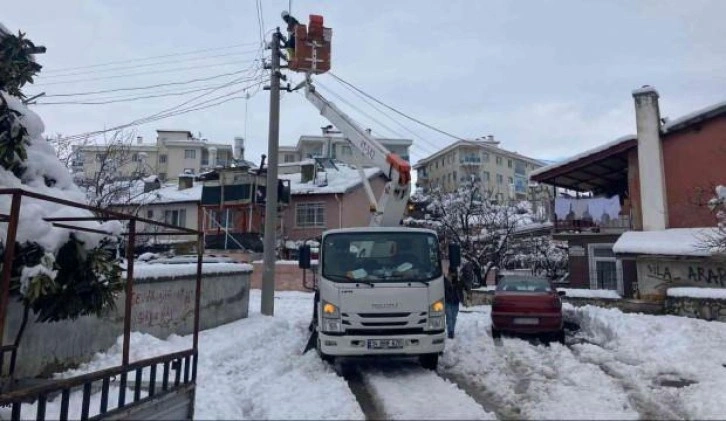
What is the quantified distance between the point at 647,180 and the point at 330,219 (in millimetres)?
20776

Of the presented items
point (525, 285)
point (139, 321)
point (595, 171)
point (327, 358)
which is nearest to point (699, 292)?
point (525, 285)

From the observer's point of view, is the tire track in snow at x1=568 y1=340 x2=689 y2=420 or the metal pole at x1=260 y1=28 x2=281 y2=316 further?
the metal pole at x1=260 y1=28 x2=281 y2=316

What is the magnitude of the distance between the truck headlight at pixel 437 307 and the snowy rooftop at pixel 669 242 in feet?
38.0

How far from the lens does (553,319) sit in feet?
44.8

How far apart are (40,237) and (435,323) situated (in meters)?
6.17

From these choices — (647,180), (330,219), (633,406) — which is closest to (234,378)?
(633,406)

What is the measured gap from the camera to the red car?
1370 centimetres

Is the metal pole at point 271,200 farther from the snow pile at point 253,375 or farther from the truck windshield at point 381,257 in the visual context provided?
the truck windshield at point 381,257

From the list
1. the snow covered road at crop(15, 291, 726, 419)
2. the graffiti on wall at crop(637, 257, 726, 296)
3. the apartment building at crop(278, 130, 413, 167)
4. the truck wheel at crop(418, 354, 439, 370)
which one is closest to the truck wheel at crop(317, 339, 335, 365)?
the snow covered road at crop(15, 291, 726, 419)

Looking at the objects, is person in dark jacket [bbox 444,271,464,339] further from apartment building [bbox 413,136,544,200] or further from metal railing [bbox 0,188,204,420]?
apartment building [bbox 413,136,544,200]

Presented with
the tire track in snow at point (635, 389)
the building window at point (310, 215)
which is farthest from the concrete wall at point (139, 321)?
the building window at point (310, 215)

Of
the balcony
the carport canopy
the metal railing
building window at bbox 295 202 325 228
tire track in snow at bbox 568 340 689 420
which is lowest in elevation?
tire track in snow at bbox 568 340 689 420

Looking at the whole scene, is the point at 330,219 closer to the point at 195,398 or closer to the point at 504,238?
the point at 504,238

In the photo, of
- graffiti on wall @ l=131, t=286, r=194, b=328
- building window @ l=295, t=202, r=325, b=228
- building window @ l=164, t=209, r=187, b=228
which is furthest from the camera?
building window @ l=164, t=209, r=187, b=228
